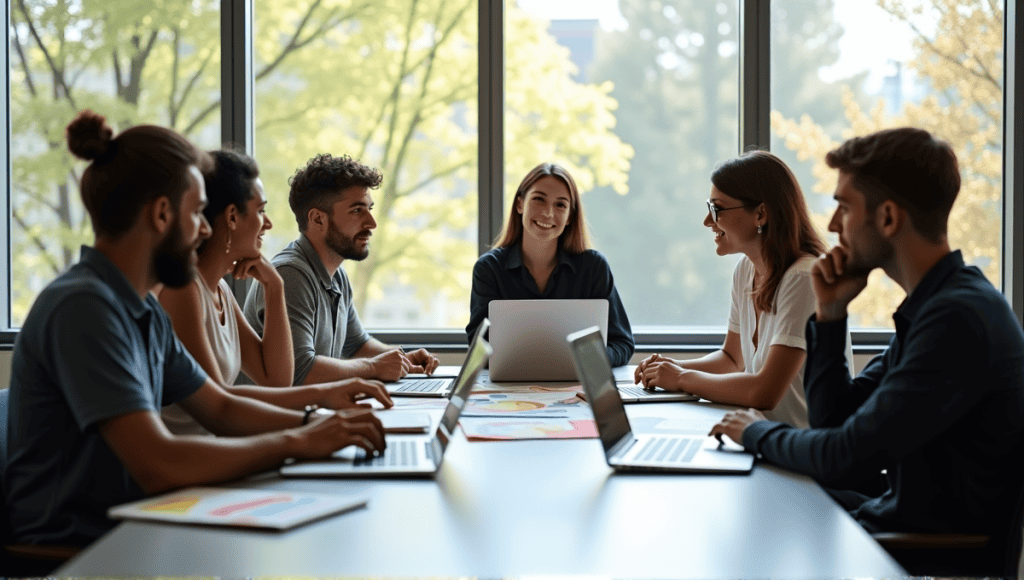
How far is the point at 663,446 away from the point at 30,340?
3.80ft

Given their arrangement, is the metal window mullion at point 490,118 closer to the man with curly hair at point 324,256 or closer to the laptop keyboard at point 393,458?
the man with curly hair at point 324,256

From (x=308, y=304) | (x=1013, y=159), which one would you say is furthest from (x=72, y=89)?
(x=1013, y=159)

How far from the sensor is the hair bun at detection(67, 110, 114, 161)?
148cm

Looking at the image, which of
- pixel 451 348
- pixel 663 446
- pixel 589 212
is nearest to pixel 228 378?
pixel 663 446

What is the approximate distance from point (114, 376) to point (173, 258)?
11.1 inches

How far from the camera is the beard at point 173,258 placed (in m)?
1.56

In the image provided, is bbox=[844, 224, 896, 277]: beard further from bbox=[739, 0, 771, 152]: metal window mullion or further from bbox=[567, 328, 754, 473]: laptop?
bbox=[739, 0, 771, 152]: metal window mullion

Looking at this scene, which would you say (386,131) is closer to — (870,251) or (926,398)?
(870,251)

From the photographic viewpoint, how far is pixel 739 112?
14.8 ft

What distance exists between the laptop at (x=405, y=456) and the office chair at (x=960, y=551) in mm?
789

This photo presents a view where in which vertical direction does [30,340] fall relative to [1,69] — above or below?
below

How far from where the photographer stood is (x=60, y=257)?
480cm

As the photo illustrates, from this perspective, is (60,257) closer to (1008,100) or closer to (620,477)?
(620,477)

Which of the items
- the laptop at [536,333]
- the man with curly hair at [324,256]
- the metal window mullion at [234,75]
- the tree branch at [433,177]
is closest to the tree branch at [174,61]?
the metal window mullion at [234,75]
